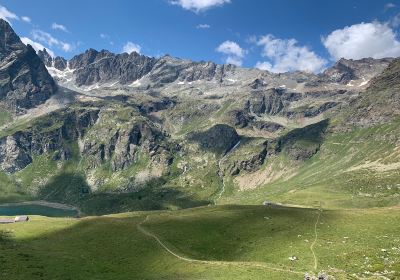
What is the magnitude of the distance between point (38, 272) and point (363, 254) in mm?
61066

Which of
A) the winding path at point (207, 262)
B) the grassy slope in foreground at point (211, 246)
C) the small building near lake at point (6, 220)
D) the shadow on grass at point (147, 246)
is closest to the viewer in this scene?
the winding path at point (207, 262)

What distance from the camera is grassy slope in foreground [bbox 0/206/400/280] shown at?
7950 centimetres

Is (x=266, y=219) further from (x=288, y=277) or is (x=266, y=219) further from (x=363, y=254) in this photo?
(x=288, y=277)

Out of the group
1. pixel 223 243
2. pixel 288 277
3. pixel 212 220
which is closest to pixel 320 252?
pixel 288 277

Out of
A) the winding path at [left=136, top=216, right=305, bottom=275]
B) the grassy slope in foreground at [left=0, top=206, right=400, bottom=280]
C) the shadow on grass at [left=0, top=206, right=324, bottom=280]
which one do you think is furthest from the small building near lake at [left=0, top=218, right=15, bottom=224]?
the winding path at [left=136, top=216, right=305, bottom=275]

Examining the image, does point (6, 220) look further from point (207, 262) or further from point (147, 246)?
point (207, 262)

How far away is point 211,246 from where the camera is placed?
105 m

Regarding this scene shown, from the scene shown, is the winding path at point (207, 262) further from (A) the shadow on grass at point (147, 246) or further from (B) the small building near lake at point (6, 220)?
(B) the small building near lake at point (6, 220)

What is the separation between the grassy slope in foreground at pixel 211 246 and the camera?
79500 mm

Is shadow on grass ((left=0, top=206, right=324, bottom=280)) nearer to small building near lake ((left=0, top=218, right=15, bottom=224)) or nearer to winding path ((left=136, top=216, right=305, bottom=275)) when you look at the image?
winding path ((left=136, top=216, right=305, bottom=275))

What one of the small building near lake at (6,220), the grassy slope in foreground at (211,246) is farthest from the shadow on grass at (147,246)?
the small building near lake at (6,220)

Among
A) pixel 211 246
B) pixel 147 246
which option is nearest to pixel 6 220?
pixel 147 246

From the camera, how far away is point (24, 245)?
10456 centimetres

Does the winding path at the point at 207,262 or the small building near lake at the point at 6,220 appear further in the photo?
the small building near lake at the point at 6,220
